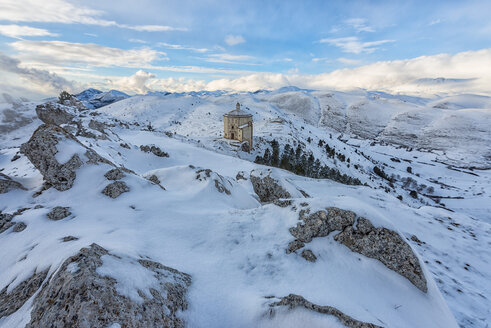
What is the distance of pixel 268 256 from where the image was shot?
9875 millimetres

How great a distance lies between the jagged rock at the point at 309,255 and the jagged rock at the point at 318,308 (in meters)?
2.79

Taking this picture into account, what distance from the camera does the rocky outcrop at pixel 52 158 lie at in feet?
43.0

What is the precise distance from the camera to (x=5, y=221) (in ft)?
33.7

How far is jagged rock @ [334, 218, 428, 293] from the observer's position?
8.94 metres

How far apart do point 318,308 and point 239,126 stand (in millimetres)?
61223

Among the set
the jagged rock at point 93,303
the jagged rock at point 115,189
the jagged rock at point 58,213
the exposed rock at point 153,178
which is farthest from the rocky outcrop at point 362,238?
the exposed rock at point 153,178

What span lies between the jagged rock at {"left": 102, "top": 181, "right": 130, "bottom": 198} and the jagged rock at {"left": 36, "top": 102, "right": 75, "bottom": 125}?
43.8m

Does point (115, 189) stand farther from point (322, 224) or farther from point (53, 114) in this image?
point (53, 114)

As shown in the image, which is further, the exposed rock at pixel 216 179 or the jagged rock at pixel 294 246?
the exposed rock at pixel 216 179

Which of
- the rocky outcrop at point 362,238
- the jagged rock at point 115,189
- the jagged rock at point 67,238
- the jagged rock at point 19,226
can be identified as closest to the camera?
the jagged rock at point 67,238

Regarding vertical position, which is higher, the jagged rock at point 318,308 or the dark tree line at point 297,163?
the jagged rock at point 318,308

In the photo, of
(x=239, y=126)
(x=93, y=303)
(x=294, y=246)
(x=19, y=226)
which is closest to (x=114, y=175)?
(x=19, y=226)

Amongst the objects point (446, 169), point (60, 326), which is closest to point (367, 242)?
point (60, 326)

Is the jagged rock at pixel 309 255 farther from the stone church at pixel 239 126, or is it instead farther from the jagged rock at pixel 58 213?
the stone church at pixel 239 126
